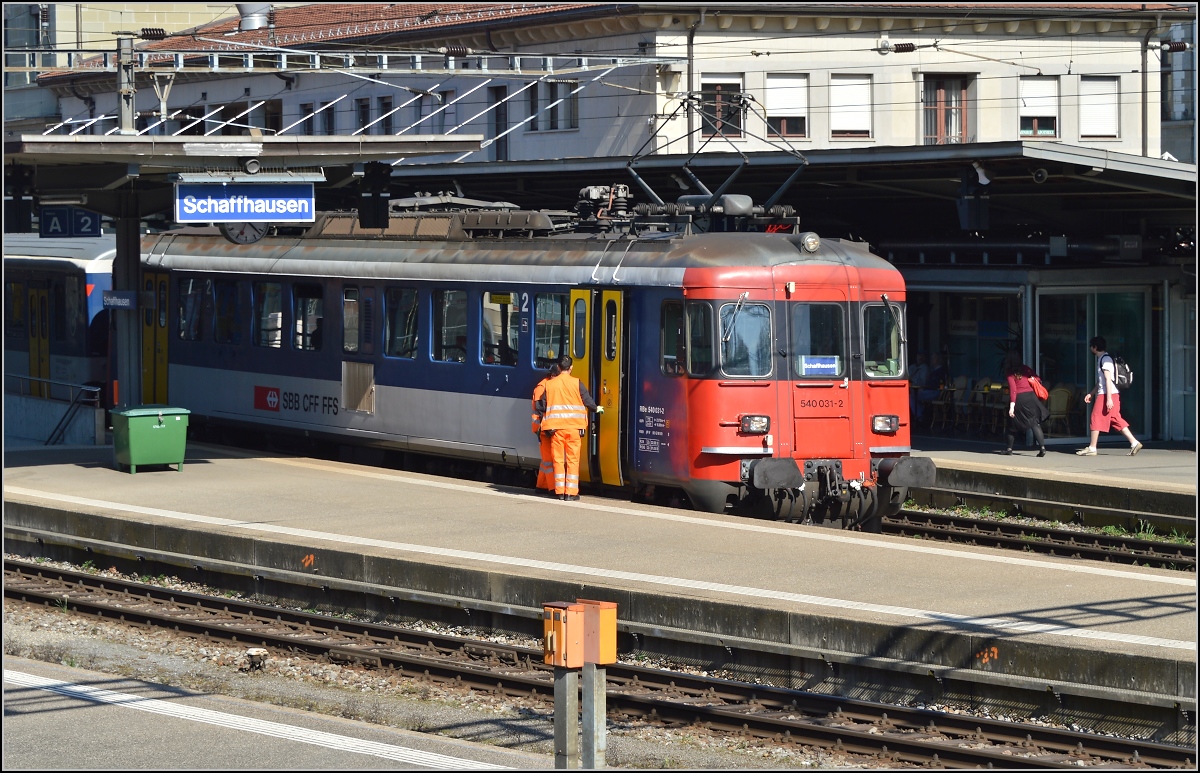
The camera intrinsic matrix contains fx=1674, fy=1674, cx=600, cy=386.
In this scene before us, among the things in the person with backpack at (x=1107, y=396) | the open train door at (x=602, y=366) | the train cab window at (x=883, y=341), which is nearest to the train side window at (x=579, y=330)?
the open train door at (x=602, y=366)

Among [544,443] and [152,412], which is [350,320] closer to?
[152,412]

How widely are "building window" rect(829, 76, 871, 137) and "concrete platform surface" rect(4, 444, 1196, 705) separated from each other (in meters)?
20.1

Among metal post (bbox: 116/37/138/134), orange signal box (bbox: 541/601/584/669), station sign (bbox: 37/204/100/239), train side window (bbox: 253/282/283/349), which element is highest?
metal post (bbox: 116/37/138/134)

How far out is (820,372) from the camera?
54.6 ft

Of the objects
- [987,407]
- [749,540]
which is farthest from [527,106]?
[749,540]

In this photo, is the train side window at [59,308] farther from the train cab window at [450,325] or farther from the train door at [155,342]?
the train cab window at [450,325]

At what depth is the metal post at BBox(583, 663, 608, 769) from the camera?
8.63 meters

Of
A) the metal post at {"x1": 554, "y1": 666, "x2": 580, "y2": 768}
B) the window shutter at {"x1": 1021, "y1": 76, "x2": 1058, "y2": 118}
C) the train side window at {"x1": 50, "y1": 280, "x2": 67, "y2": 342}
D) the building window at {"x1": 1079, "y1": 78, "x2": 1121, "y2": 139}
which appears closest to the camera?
the metal post at {"x1": 554, "y1": 666, "x2": 580, "y2": 768}

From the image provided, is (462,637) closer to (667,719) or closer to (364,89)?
(667,719)

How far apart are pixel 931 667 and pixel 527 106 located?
29.9 m

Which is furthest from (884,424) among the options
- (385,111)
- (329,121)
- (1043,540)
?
(329,121)

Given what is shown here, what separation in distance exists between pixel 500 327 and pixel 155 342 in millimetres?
9146

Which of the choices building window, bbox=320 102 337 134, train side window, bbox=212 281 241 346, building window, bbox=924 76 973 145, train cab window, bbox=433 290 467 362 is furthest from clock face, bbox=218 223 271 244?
building window, bbox=320 102 337 134

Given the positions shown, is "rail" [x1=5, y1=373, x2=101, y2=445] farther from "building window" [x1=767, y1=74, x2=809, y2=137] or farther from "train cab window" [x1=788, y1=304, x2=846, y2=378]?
"building window" [x1=767, y1=74, x2=809, y2=137]
